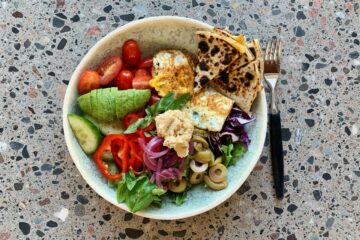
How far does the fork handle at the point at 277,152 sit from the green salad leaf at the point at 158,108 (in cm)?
33

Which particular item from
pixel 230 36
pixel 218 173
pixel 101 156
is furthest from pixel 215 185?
pixel 230 36

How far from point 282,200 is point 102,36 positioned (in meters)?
0.86

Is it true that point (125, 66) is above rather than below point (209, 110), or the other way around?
above

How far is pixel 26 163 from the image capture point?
2051 mm

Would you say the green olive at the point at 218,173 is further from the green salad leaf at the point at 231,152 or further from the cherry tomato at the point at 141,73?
the cherry tomato at the point at 141,73

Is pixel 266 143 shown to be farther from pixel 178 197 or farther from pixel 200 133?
pixel 178 197

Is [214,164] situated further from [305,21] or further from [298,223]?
[305,21]

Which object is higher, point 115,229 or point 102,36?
point 102,36

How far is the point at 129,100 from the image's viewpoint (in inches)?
75.8

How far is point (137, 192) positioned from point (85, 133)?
0.26 metres

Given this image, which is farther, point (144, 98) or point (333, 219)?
point (333, 219)

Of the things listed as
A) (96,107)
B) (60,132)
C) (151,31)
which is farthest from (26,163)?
(151,31)

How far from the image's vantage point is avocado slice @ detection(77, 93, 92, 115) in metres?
1.92

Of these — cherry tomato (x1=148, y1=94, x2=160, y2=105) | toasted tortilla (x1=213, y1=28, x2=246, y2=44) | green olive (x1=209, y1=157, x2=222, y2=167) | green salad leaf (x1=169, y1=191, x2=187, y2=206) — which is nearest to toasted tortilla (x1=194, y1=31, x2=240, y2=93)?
toasted tortilla (x1=213, y1=28, x2=246, y2=44)
